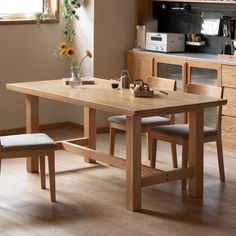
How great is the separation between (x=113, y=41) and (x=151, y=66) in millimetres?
519

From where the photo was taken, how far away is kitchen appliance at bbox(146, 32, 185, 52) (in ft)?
23.5

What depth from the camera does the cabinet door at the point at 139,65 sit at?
7.18 meters

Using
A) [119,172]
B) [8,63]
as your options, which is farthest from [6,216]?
[8,63]

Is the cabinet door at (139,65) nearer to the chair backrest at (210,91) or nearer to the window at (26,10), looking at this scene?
the window at (26,10)

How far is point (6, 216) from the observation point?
462 cm

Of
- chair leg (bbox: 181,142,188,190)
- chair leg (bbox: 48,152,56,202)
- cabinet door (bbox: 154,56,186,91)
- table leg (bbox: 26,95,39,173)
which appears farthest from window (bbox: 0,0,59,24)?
chair leg (bbox: 181,142,188,190)

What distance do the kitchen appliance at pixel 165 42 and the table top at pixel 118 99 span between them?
1708mm

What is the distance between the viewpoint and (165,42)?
715cm

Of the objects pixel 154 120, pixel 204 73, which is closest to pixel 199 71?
pixel 204 73

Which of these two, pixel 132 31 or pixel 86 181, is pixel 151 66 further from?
pixel 86 181

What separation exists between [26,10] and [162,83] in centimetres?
210

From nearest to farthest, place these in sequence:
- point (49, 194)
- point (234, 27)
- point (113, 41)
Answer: point (49, 194)
point (234, 27)
point (113, 41)

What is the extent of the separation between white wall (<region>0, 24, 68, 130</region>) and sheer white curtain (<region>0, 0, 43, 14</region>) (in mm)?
194

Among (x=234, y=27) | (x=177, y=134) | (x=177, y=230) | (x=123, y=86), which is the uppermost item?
(x=234, y=27)
